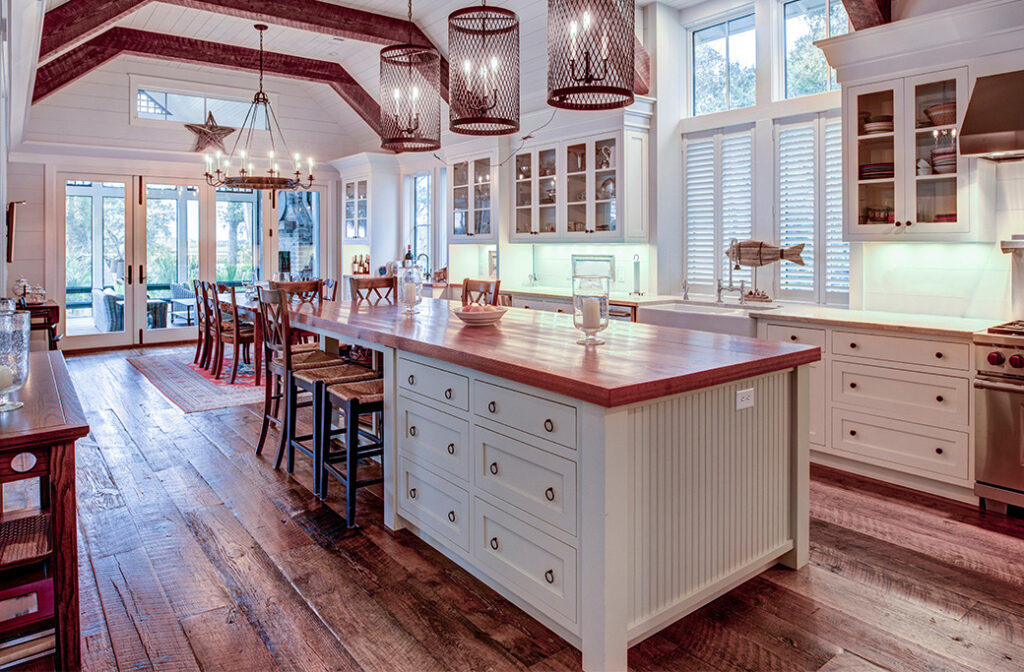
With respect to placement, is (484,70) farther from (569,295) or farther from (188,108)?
(188,108)

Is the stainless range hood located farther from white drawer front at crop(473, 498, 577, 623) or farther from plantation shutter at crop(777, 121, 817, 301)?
white drawer front at crop(473, 498, 577, 623)

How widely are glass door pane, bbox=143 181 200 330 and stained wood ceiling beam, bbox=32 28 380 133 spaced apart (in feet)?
5.56

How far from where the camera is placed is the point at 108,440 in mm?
4441

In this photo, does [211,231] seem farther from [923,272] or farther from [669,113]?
[923,272]

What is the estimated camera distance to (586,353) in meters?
2.40

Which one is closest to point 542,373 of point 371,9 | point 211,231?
point 371,9

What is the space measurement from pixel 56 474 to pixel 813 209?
4.75 m

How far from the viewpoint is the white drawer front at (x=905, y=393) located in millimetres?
3301

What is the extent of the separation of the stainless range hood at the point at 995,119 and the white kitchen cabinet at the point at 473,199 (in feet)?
14.4

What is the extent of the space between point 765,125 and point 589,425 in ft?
13.2

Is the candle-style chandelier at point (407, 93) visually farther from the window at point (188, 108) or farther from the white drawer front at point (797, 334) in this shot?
the window at point (188, 108)

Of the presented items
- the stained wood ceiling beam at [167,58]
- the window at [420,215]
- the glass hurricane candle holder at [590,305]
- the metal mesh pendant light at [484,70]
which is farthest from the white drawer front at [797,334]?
the stained wood ceiling beam at [167,58]

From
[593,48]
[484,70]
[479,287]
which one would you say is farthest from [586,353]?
[479,287]

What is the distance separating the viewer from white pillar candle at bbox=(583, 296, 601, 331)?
8.33ft
